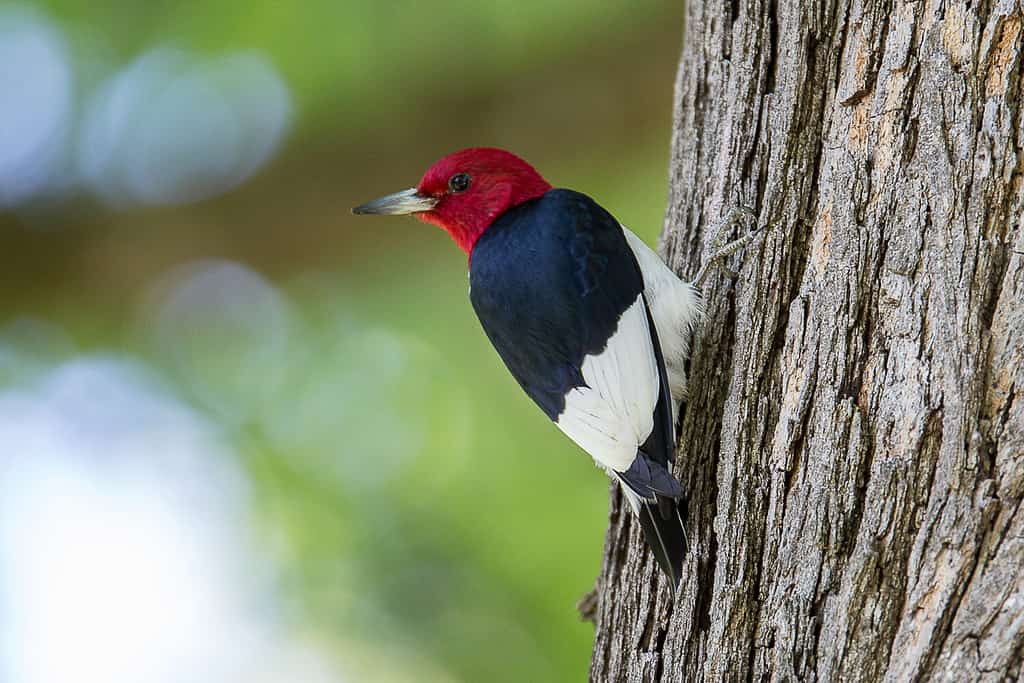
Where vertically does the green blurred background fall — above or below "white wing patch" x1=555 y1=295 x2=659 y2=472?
above

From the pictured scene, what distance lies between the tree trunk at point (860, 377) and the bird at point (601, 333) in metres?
0.08

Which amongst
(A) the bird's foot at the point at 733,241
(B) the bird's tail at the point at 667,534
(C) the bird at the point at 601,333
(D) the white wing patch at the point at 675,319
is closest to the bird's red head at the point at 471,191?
(C) the bird at the point at 601,333

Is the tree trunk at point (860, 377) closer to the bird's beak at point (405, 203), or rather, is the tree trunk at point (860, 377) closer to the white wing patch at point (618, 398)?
the white wing patch at point (618, 398)

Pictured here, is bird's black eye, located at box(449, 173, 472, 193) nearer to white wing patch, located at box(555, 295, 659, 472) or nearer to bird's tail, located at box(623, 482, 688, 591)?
white wing patch, located at box(555, 295, 659, 472)

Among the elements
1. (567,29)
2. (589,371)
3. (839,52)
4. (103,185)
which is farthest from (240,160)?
(839,52)

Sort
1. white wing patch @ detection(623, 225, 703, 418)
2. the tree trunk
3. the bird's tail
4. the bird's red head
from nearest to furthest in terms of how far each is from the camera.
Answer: the tree trunk, the bird's tail, white wing patch @ detection(623, 225, 703, 418), the bird's red head

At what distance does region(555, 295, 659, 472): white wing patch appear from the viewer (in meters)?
2.33

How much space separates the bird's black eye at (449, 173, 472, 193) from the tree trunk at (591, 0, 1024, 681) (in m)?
0.96

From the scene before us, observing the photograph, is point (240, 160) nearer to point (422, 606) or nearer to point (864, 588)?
point (422, 606)

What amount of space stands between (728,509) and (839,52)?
0.98m

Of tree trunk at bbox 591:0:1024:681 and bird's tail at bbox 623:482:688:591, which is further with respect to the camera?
bird's tail at bbox 623:482:688:591

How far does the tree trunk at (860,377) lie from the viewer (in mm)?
1757

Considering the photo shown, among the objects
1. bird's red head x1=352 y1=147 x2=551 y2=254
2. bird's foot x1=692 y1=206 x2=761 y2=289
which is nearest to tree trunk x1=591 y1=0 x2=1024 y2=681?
bird's foot x1=692 y1=206 x2=761 y2=289

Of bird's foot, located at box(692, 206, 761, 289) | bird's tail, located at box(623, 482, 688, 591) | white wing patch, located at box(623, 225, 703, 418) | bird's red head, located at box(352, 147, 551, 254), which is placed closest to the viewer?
bird's tail, located at box(623, 482, 688, 591)
